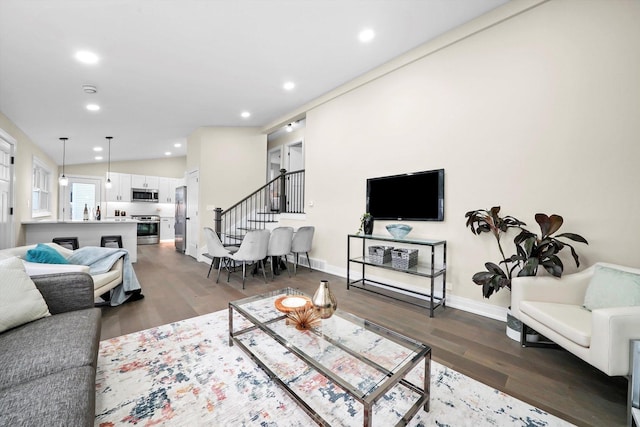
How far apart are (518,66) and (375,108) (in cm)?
175

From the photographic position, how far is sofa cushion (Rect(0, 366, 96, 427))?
2.93 feet

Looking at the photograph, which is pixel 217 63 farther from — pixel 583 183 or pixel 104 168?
pixel 104 168

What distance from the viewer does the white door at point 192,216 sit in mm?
6298

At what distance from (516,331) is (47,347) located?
3335 millimetres

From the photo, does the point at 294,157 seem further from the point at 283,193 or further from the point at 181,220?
the point at 181,220

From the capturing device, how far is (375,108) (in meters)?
3.97

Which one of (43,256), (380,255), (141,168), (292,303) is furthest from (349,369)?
(141,168)

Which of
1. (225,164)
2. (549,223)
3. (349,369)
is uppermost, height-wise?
(225,164)

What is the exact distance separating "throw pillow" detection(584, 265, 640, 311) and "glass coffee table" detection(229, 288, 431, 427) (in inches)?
54.9

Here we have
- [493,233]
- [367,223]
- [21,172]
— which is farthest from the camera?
[21,172]

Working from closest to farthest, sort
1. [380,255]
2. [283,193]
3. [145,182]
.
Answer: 1. [380,255]
2. [283,193]
3. [145,182]

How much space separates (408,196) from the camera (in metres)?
3.57

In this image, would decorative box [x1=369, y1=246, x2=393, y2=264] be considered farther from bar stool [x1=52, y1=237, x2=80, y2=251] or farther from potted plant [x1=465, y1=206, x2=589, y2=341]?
bar stool [x1=52, y1=237, x2=80, y2=251]

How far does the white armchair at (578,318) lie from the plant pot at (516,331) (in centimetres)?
16
